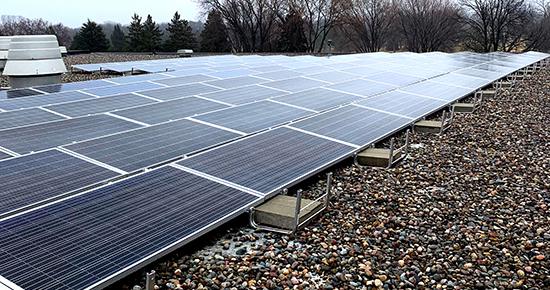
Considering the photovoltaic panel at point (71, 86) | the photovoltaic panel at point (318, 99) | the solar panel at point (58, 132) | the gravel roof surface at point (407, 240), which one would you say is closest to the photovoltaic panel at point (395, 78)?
the photovoltaic panel at point (318, 99)

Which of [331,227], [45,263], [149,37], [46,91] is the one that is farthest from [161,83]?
[149,37]

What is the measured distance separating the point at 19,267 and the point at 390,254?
3988 millimetres

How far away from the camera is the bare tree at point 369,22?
59688 millimetres

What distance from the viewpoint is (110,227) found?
503 centimetres

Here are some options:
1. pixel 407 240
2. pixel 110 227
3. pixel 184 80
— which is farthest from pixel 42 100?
pixel 407 240

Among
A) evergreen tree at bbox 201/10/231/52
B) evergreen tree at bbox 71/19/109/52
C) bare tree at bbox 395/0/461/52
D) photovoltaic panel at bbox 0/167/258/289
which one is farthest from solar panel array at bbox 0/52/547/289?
bare tree at bbox 395/0/461/52

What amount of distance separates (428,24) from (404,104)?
5264cm

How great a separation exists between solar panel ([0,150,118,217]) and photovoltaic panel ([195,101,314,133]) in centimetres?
354

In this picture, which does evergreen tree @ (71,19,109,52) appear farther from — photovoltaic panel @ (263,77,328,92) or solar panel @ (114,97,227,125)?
solar panel @ (114,97,227,125)

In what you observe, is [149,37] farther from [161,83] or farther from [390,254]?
[390,254]

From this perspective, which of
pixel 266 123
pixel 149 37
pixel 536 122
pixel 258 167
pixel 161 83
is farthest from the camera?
pixel 149 37

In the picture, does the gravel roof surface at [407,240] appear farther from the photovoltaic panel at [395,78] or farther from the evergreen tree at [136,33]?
the evergreen tree at [136,33]

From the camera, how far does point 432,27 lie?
61062mm

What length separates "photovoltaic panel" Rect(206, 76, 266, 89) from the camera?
52.6 feet
